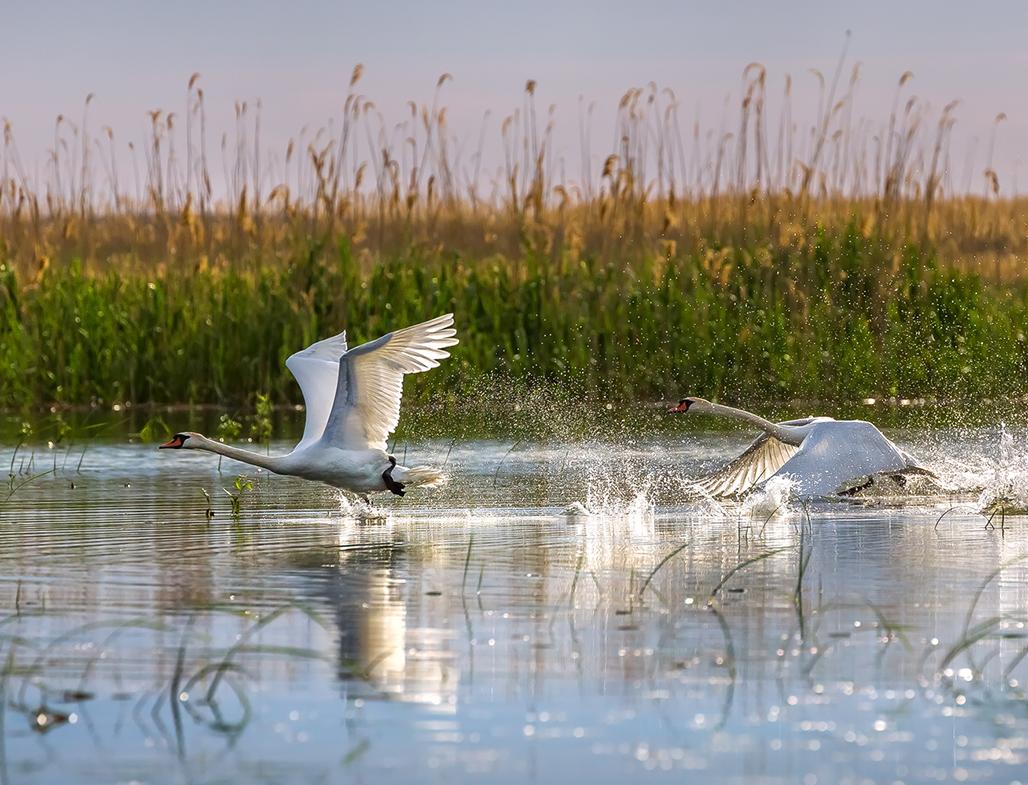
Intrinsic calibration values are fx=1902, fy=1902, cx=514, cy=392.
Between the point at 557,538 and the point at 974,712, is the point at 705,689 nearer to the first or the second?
the point at 974,712

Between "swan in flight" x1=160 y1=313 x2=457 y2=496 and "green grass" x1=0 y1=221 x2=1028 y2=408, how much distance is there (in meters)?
7.20

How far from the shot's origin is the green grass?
19.6 metres

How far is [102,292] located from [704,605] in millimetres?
15058

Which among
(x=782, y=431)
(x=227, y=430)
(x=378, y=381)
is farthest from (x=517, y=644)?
(x=227, y=430)

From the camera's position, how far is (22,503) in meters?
12.0

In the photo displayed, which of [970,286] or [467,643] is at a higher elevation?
[970,286]

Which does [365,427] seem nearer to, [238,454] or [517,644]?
[238,454]

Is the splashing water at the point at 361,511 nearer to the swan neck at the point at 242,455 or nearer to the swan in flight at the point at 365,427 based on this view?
the swan in flight at the point at 365,427

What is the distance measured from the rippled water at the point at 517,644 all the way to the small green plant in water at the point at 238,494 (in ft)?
0.74

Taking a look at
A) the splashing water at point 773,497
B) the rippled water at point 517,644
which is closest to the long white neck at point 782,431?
the splashing water at point 773,497

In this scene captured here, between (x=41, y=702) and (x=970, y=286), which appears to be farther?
(x=970, y=286)

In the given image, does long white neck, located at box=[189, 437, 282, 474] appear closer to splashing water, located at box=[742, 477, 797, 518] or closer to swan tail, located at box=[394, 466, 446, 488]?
swan tail, located at box=[394, 466, 446, 488]

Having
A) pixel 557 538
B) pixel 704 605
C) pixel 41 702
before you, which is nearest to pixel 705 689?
pixel 704 605

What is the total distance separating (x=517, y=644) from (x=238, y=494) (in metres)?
6.08
